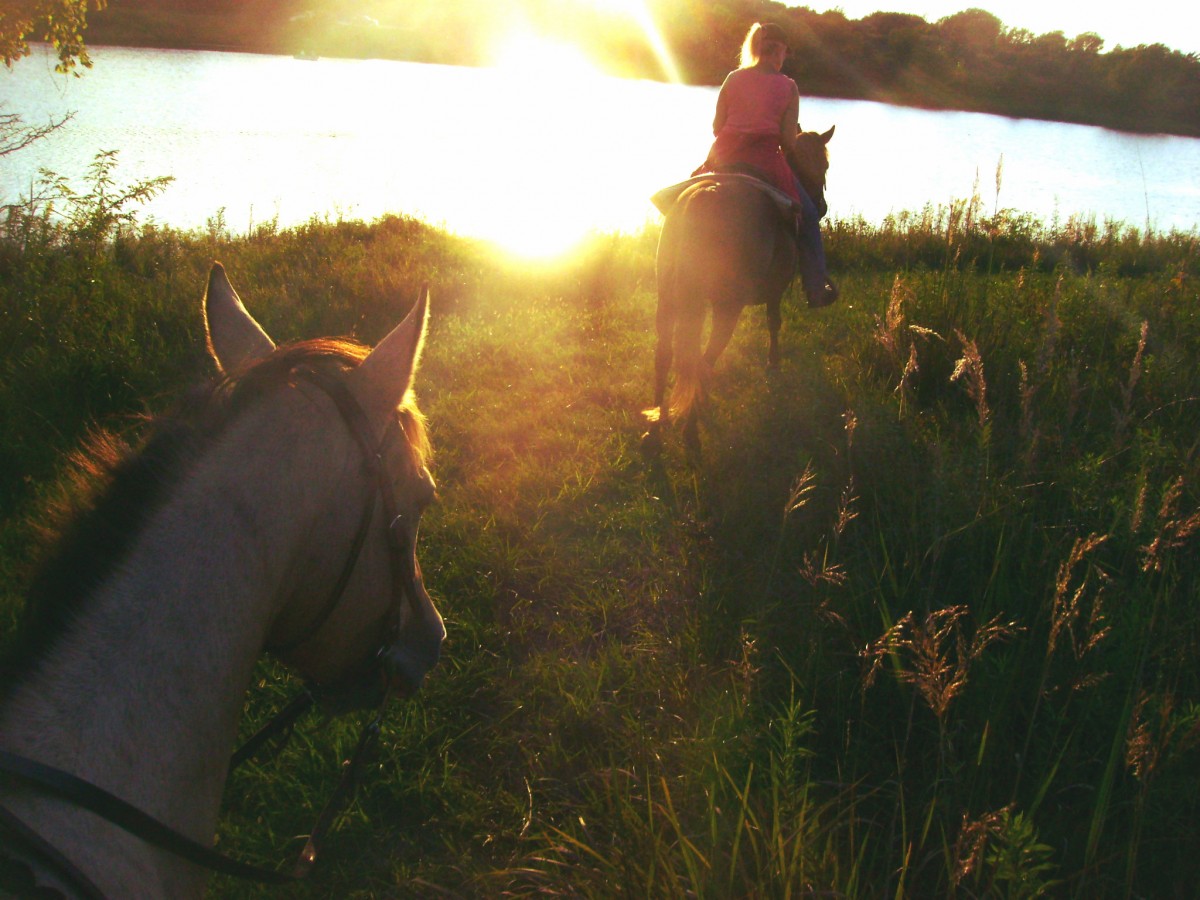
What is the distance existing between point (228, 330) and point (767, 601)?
2.42m

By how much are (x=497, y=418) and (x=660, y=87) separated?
3270 cm

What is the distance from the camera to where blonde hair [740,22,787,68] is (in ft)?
17.4

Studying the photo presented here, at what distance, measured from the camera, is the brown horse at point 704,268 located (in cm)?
462

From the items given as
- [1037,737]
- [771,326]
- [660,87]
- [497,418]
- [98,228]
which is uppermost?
[660,87]

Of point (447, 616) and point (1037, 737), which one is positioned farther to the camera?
point (447, 616)

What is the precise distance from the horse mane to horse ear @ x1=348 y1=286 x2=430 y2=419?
9 centimetres

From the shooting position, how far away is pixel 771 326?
20.7ft

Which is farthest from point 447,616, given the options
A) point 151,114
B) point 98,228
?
point 151,114

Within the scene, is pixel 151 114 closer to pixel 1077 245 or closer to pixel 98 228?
pixel 98 228

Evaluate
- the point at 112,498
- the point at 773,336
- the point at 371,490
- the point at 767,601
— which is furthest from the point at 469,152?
the point at 112,498

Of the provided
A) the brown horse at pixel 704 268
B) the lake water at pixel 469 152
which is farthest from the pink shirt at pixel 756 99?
the lake water at pixel 469 152

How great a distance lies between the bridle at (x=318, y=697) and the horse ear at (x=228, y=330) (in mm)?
361

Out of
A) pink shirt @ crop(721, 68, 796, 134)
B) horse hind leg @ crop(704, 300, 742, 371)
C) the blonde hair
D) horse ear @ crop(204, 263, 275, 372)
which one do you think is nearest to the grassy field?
horse ear @ crop(204, 263, 275, 372)

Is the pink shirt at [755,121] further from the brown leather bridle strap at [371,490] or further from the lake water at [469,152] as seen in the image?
the lake water at [469,152]
